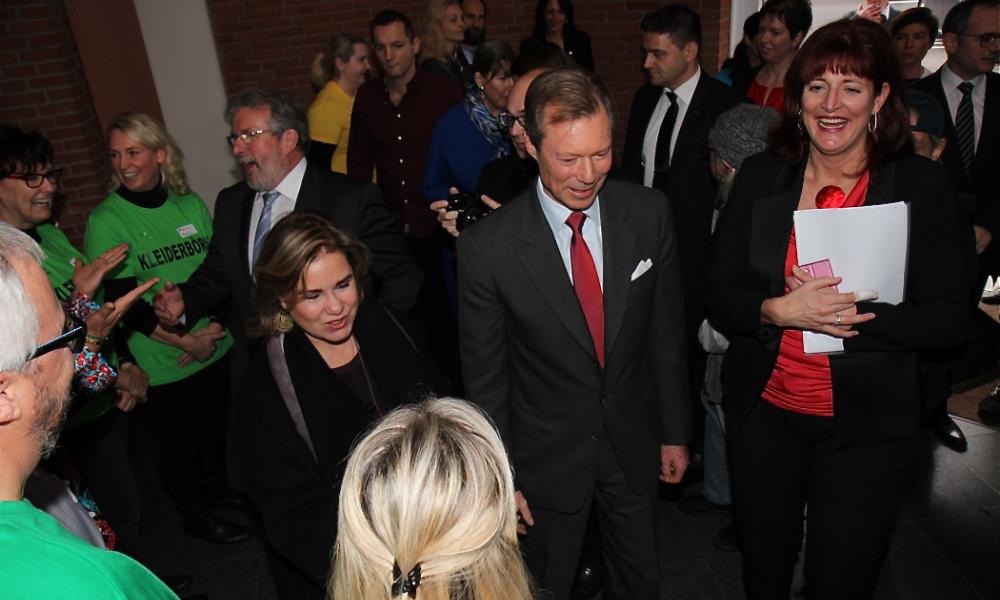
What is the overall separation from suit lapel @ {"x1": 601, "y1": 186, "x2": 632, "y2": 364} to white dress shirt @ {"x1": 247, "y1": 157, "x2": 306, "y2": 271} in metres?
1.46

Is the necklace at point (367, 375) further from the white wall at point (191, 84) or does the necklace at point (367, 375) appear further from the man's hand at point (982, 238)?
the white wall at point (191, 84)

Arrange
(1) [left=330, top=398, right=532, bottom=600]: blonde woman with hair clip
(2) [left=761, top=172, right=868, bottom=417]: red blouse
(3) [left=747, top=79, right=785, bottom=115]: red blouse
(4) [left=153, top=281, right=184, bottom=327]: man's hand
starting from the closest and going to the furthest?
(1) [left=330, top=398, right=532, bottom=600]: blonde woman with hair clip
(2) [left=761, top=172, right=868, bottom=417]: red blouse
(4) [left=153, top=281, right=184, bottom=327]: man's hand
(3) [left=747, top=79, right=785, bottom=115]: red blouse

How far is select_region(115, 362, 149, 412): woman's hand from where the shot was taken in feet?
10.0

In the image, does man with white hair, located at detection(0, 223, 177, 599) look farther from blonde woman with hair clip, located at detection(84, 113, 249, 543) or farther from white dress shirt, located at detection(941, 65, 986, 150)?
white dress shirt, located at detection(941, 65, 986, 150)

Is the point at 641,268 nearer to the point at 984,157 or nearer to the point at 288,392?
the point at 288,392

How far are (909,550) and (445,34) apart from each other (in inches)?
169

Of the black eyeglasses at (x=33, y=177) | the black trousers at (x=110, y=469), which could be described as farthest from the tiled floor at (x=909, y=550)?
the black eyeglasses at (x=33, y=177)

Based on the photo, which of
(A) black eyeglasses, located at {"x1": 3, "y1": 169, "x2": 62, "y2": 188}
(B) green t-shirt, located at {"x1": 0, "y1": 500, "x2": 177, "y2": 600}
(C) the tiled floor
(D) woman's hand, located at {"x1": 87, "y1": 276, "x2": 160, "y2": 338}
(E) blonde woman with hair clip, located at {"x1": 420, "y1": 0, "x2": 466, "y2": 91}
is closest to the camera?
(B) green t-shirt, located at {"x1": 0, "y1": 500, "x2": 177, "y2": 600}

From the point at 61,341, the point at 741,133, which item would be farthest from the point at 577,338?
the point at 61,341

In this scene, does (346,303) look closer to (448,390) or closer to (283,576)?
(448,390)

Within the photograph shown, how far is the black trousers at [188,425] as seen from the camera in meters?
3.42

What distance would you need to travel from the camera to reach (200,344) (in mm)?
3355

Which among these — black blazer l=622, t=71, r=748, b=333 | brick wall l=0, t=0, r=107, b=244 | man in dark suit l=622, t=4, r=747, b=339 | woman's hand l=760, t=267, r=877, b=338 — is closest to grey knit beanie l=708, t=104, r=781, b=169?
man in dark suit l=622, t=4, r=747, b=339

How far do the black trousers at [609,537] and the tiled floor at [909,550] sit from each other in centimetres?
66
